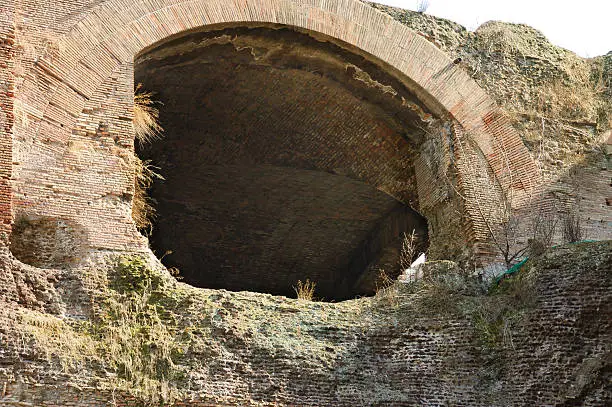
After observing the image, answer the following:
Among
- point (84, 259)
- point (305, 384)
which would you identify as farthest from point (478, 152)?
point (84, 259)

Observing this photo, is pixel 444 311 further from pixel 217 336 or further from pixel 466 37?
pixel 466 37

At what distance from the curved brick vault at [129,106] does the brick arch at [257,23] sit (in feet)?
0.04

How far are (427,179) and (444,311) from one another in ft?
8.28

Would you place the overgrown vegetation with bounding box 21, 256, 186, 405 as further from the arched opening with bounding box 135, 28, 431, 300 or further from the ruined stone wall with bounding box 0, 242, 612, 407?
the arched opening with bounding box 135, 28, 431, 300

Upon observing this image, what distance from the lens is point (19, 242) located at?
10773mm

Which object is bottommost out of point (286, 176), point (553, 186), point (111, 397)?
point (111, 397)

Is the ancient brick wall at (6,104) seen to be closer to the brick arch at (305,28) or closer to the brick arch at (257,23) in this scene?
the brick arch at (257,23)

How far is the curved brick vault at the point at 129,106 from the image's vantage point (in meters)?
11.0

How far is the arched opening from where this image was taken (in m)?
13.2

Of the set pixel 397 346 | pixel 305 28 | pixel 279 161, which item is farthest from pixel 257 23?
pixel 397 346

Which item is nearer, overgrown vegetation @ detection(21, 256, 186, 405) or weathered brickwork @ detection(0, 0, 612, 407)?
overgrown vegetation @ detection(21, 256, 186, 405)

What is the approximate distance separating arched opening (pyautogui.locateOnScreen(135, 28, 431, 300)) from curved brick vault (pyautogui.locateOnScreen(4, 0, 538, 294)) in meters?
0.23

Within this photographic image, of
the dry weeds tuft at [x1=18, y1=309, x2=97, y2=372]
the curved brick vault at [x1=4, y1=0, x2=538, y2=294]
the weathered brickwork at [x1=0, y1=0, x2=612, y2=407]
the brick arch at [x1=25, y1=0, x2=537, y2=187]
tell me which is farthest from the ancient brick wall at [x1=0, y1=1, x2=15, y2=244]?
the dry weeds tuft at [x1=18, y1=309, x2=97, y2=372]

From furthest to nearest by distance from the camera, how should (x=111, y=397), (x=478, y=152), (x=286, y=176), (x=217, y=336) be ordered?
1. (x=286, y=176)
2. (x=478, y=152)
3. (x=217, y=336)
4. (x=111, y=397)
